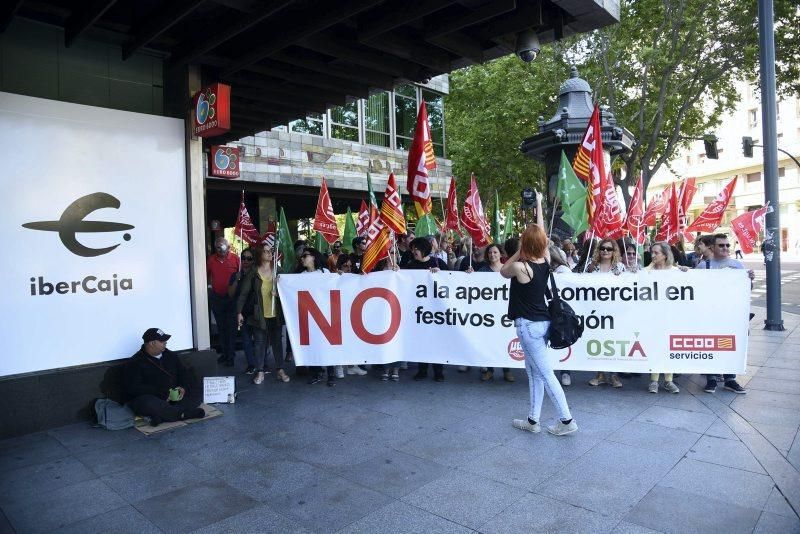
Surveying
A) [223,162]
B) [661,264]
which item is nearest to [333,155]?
[223,162]

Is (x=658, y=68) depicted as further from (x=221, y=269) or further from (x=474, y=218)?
(x=221, y=269)

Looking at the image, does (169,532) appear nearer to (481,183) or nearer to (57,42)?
(57,42)

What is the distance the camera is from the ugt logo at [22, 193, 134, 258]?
18.7 feet

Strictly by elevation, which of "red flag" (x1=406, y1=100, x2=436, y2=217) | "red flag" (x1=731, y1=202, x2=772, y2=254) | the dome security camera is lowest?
"red flag" (x1=731, y1=202, x2=772, y2=254)

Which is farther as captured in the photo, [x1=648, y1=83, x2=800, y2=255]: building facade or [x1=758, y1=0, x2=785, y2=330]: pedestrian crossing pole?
[x1=648, y1=83, x2=800, y2=255]: building facade

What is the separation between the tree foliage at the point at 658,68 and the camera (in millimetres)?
15703

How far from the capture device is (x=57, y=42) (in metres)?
5.96

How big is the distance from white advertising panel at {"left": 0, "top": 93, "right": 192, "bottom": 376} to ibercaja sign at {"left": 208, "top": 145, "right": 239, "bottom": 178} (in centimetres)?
774

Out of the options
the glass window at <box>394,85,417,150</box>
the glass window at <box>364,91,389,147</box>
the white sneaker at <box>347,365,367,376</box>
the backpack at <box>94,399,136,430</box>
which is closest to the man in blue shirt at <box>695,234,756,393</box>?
the white sneaker at <box>347,365,367,376</box>

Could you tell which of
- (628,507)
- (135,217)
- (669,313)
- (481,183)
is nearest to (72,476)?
(135,217)

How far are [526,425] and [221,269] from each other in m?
5.89

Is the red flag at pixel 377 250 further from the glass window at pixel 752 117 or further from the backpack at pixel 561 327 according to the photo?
the glass window at pixel 752 117

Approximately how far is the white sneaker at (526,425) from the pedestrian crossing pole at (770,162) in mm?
7810

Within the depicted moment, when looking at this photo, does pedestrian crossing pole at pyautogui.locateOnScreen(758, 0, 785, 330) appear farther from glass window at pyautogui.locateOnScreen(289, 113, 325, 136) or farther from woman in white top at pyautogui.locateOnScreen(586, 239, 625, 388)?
glass window at pyautogui.locateOnScreen(289, 113, 325, 136)
